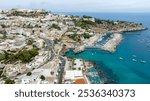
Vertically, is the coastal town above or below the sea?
above

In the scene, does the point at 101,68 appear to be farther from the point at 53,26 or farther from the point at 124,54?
the point at 53,26

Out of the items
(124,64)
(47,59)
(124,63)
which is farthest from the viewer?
(124,63)

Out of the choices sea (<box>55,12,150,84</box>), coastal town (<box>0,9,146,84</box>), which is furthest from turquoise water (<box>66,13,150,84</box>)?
coastal town (<box>0,9,146,84</box>)

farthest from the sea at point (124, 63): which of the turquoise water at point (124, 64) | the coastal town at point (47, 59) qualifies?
the coastal town at point (47, 59)

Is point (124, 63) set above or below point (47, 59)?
below

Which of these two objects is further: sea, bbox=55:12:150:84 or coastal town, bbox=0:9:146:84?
sea, bbox=55:12:150:84

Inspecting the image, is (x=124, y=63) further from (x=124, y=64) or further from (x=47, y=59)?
(x=47, y=59)

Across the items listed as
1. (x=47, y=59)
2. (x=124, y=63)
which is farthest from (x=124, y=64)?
(x=47, y=59)

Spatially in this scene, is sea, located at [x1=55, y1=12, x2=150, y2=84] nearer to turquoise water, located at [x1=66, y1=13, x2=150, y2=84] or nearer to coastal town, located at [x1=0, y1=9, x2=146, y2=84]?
turquoise water, located at [x1=66, y1=13, x2=150, y2=84]

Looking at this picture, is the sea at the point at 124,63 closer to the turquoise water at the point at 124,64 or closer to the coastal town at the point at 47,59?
the turquoise water at the point at 124,64

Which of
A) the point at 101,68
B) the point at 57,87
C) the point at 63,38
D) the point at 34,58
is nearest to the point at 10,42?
the point at 34,58

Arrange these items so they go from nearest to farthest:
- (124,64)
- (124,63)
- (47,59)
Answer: (47,59)
(124,64)
(124,63)
